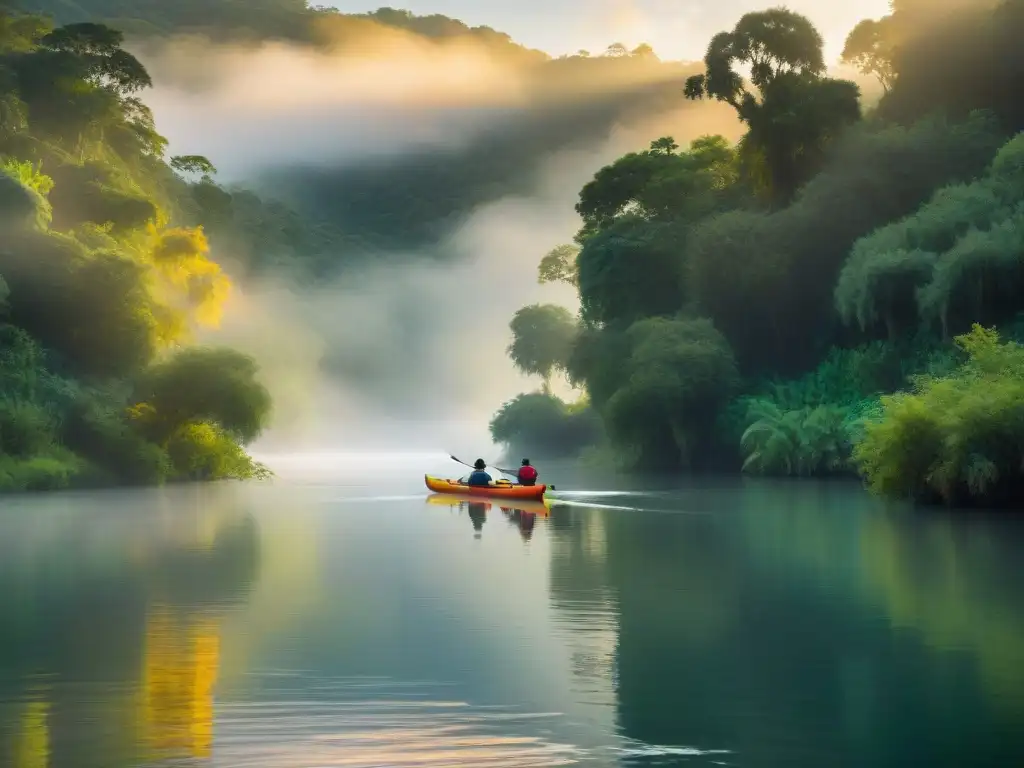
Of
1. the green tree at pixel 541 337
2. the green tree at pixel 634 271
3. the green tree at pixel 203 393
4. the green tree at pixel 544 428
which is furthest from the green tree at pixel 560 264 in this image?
the green tree at pixel 203 393

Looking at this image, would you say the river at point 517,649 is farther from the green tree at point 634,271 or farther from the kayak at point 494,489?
the green tree at point 634,271

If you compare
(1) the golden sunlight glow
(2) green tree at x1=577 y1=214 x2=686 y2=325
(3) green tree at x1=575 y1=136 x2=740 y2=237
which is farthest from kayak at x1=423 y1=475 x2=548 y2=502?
(3) green tree at x1=575 y1=136 x2=740 y2=237

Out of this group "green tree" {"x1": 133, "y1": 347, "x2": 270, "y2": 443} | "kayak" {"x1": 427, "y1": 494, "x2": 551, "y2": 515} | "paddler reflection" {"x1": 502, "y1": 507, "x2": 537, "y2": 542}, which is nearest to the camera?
"paddler reflection" {"x1": 502, "y1": 507, "x2": 537, "y2": 542}

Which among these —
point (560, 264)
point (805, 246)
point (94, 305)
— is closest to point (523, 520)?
point (94, 305)

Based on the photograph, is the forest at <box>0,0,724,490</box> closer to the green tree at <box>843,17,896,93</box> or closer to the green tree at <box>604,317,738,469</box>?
the green tree at <box>604,317,738,469</box>

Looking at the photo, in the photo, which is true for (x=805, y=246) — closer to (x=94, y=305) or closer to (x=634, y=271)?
(x=634, y=271)

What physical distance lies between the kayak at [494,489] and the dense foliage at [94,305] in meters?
11.4

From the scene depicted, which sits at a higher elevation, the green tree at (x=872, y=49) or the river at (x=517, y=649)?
the green tree at (x=872, y=49)

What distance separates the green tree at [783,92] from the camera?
6009 cm

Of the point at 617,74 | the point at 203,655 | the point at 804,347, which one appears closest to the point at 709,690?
the point at 203,655

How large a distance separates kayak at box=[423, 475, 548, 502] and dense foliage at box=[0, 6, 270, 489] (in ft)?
37.4

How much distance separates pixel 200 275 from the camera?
61.9 metres

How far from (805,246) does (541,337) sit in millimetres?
38223

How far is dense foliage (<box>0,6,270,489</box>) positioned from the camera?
48.9 m
